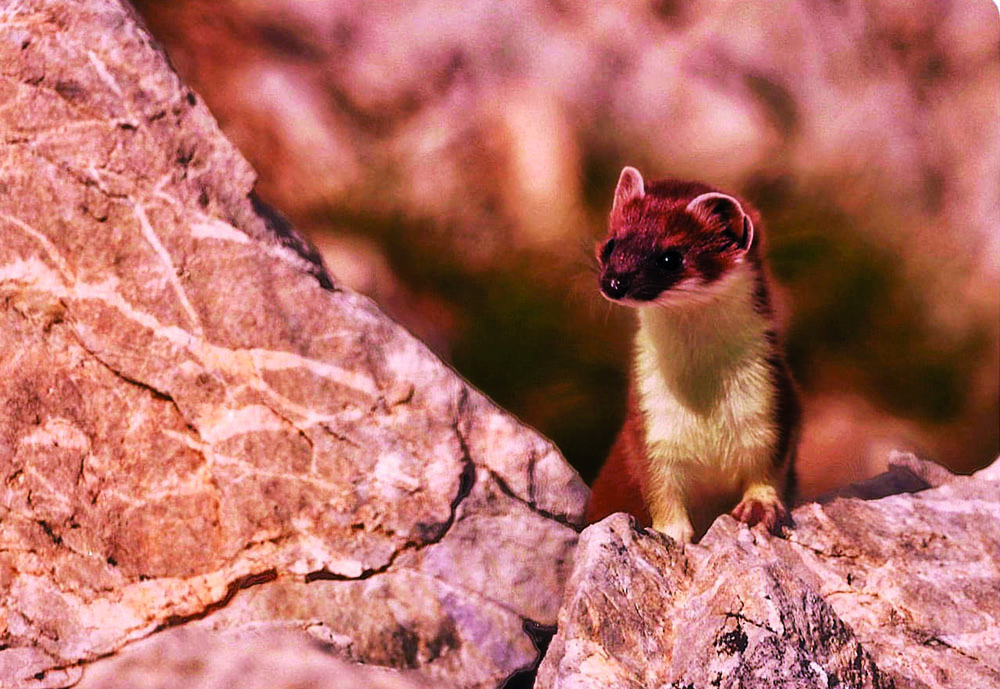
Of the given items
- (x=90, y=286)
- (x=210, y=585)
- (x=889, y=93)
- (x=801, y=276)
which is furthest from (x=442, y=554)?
(x=889, y=93)

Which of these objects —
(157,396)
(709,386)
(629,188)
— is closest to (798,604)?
(709,386)

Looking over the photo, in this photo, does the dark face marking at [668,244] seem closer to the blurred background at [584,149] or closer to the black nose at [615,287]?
the black nose at [615,287]

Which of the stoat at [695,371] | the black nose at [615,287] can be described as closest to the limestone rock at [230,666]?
the stoat at [695,371]

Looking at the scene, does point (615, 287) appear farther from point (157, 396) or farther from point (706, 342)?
point (157, 396)

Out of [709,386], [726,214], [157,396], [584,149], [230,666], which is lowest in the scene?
[230,666]

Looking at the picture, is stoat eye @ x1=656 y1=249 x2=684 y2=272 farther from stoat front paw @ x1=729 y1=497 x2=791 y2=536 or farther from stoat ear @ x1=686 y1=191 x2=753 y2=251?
stoat front paw @ x1=729 y1=497 x2=791 y2=536

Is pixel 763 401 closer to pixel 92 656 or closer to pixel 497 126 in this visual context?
pixel 497 126
